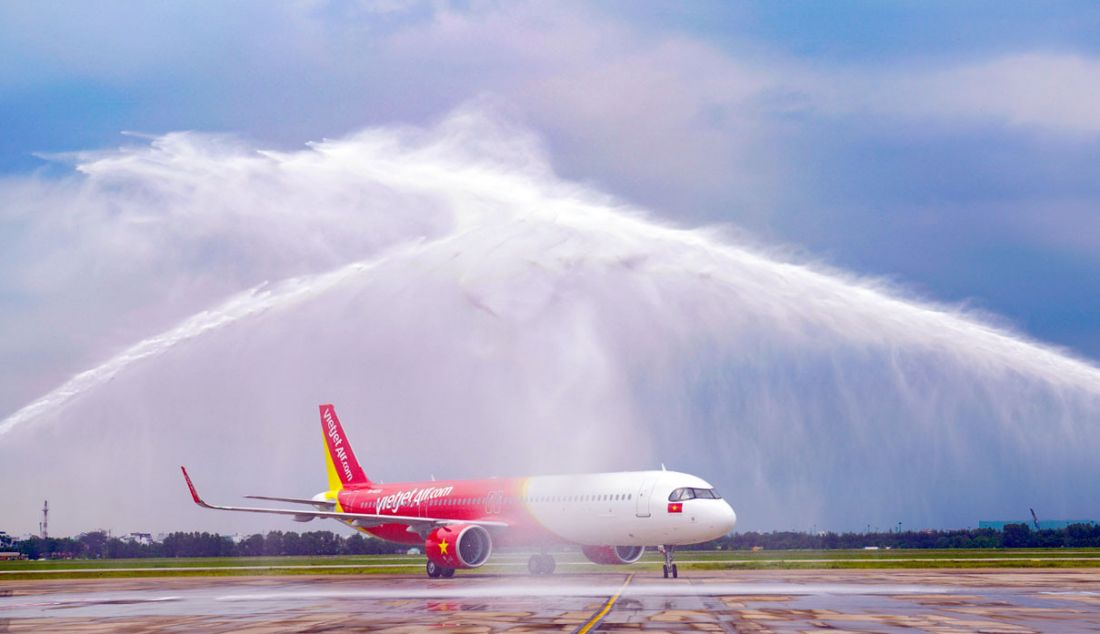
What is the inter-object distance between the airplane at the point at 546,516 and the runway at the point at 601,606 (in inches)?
119

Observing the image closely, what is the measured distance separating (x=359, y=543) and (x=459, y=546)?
6704 centimetres

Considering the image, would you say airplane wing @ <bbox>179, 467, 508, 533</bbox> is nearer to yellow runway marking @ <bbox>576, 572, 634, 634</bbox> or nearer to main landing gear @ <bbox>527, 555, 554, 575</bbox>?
main landing gear @ <bbox>527, 555, 554, 575</bbox>

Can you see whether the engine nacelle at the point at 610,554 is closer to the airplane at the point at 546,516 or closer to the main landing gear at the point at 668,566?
the airplane at the point at 546,516

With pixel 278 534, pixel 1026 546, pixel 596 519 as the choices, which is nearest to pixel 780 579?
pixel 596 519

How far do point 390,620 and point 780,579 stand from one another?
2455 centimetres

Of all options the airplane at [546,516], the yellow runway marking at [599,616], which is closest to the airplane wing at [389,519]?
the airplane at [546,516]

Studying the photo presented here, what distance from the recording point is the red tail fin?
72312 millimetres

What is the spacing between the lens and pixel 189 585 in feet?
172

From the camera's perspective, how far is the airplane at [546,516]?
50.3 meters

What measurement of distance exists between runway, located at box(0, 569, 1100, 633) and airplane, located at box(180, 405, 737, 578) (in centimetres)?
303

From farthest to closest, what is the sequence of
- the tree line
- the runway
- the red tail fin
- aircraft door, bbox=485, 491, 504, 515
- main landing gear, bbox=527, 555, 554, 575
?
the tree line → the red tail fin → aircraft door, bbox=485, 491, 504, 515 → main landing gear, bbox=527, 555, 554, 575 → the runway

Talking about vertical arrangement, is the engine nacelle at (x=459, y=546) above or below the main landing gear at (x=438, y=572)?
above

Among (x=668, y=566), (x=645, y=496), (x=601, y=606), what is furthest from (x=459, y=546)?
(x=601, y=606)

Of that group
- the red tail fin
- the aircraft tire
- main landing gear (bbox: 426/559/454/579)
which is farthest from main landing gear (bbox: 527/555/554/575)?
the red tail fin
